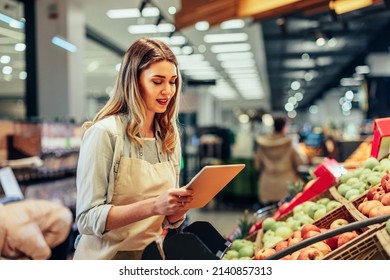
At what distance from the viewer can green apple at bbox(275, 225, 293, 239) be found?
234cm

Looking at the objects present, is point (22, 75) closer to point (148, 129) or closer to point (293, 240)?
point (148, 129)

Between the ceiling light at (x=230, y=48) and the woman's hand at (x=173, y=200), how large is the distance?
10.9 m

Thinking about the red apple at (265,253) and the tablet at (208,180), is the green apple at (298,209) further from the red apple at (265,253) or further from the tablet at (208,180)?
the tablet at (208,180)

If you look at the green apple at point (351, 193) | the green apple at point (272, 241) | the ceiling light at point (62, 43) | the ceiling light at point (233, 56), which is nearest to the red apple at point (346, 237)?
the green apple at point (272, 241)

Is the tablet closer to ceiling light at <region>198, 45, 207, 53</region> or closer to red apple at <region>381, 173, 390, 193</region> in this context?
red apple at <region>381, 173, 390, 193</region>

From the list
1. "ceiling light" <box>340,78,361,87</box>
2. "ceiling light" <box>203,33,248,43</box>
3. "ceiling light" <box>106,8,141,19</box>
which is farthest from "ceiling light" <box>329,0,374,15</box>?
"ceiling light" <box>340,78,361,87</box>

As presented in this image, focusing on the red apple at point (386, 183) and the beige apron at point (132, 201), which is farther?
the red apple at point (386, 183)

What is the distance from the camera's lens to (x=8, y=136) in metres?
4.85

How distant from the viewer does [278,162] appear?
6613mm

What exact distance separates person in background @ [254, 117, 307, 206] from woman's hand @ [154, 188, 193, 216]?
4.83m

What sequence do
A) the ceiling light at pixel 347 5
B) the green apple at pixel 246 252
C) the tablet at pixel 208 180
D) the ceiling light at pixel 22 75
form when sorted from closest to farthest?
the tablet at pixel 208 180 → the green apple at pixel 246 252 → the ceiling light at pixel 347 5 → the ceiling light at pixel 22 75

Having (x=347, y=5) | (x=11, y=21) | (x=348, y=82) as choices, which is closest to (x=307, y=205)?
(x=347, y=5)

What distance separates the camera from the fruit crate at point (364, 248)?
167 centimetres
